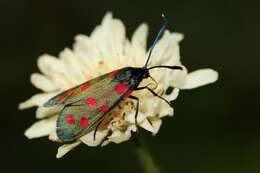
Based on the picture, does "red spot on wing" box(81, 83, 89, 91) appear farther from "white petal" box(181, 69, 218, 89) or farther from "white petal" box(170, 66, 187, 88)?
"white petal" box(181, 69, 218, 89)

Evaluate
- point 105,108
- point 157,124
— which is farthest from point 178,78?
point 105,108

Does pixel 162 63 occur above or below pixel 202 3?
above

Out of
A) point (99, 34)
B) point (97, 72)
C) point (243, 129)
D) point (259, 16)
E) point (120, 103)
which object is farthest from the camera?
point (259, 16)

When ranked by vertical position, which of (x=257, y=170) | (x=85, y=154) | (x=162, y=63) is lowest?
(x=257, y=170)

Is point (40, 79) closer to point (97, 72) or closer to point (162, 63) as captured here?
point (97, 72)

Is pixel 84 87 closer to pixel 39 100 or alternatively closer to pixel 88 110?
pixel 88 110

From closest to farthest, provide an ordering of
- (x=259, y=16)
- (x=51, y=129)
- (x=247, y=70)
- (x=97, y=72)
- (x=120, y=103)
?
(x=120, y=103), (x=51, y=129), (x=97, y=72), (x=247, y=70), (x=259, y=16)

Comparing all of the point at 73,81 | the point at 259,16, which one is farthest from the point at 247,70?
the point at 73,81
